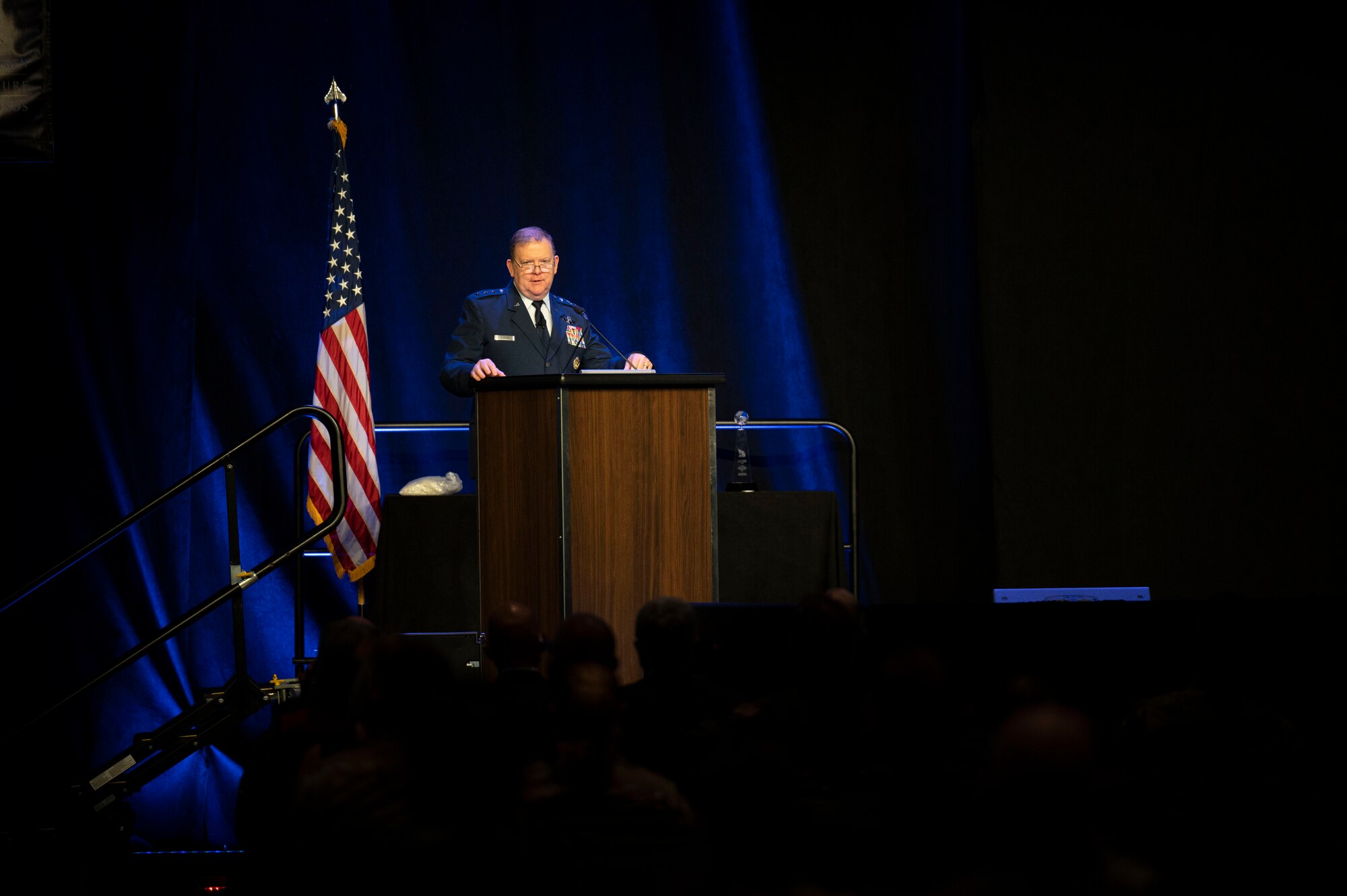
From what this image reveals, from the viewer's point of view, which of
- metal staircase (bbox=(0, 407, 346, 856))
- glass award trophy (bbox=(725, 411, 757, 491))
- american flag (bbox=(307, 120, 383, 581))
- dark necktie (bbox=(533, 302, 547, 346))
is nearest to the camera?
metal staircase (bbox=(0, 407, 346, 856))

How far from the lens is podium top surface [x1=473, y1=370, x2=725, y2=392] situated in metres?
3.92

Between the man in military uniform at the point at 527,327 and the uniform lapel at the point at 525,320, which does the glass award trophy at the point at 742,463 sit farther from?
the uniform lapel at the point at 525,320

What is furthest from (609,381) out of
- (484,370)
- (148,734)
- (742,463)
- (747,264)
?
(747,264)

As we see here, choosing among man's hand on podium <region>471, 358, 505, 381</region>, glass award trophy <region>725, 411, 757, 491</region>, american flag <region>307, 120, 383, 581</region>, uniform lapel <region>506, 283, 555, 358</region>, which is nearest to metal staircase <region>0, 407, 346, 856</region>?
man's hand on podium <region>471, 358, 505, 381</region>

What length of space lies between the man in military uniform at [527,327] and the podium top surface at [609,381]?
163cm

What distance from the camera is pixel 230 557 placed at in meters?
4.62

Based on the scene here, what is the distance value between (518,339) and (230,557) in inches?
66.9

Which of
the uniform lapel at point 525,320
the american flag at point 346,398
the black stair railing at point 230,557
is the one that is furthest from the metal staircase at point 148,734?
the uniform lapel at point 525,320

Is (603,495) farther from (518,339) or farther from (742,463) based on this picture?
(742,463)

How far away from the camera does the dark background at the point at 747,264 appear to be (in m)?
5.96

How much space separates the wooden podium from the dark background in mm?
2596

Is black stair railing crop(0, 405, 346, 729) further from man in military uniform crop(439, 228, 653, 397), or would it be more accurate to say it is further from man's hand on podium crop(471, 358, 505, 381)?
man in military uniform crop(439, 228, 653, 397)

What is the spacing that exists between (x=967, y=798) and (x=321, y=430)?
4.35 meters

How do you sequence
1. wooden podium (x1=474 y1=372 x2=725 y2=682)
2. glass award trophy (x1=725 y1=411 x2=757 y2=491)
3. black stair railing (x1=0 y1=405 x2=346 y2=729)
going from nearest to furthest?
wooden podium (x1=474 y1=372 x2=725 y2=682)
black stair railing (x1=0 y1=405 x2=346 y2=729)
glass award trophy (x1=725 y1=411 x2=757 y2=491)
